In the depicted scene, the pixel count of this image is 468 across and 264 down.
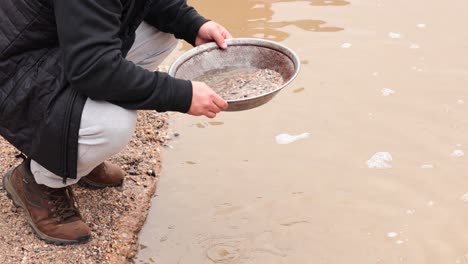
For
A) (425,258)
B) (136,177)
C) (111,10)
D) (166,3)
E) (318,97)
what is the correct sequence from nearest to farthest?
(111,10) → (425,258) → (166,3) → (136,177) → (318,97)

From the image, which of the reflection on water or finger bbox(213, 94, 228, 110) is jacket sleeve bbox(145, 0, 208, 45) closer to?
finger bbox(213, 94, 228, 110)

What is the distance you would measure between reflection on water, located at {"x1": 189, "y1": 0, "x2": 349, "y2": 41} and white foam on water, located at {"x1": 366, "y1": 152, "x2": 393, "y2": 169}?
4.06ft

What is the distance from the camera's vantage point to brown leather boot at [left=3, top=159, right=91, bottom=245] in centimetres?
227

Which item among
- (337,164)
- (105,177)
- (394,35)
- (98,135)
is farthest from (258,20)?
(98,135)

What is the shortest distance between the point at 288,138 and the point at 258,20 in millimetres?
1281

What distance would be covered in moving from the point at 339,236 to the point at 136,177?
908 millimetres

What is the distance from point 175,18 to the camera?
2.41 m

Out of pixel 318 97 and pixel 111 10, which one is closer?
pixel 111 10

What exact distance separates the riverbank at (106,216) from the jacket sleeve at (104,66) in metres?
0.62

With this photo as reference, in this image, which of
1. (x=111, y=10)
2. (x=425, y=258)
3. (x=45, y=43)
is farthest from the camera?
(x=425, y=258)

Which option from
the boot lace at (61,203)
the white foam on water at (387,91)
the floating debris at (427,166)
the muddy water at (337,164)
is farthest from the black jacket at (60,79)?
the white foam on water at (387,91)

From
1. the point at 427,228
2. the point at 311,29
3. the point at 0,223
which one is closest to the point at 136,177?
the point at 0,223

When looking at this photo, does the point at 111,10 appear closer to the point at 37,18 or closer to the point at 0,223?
the point at 37,18

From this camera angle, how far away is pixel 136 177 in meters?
2.70
